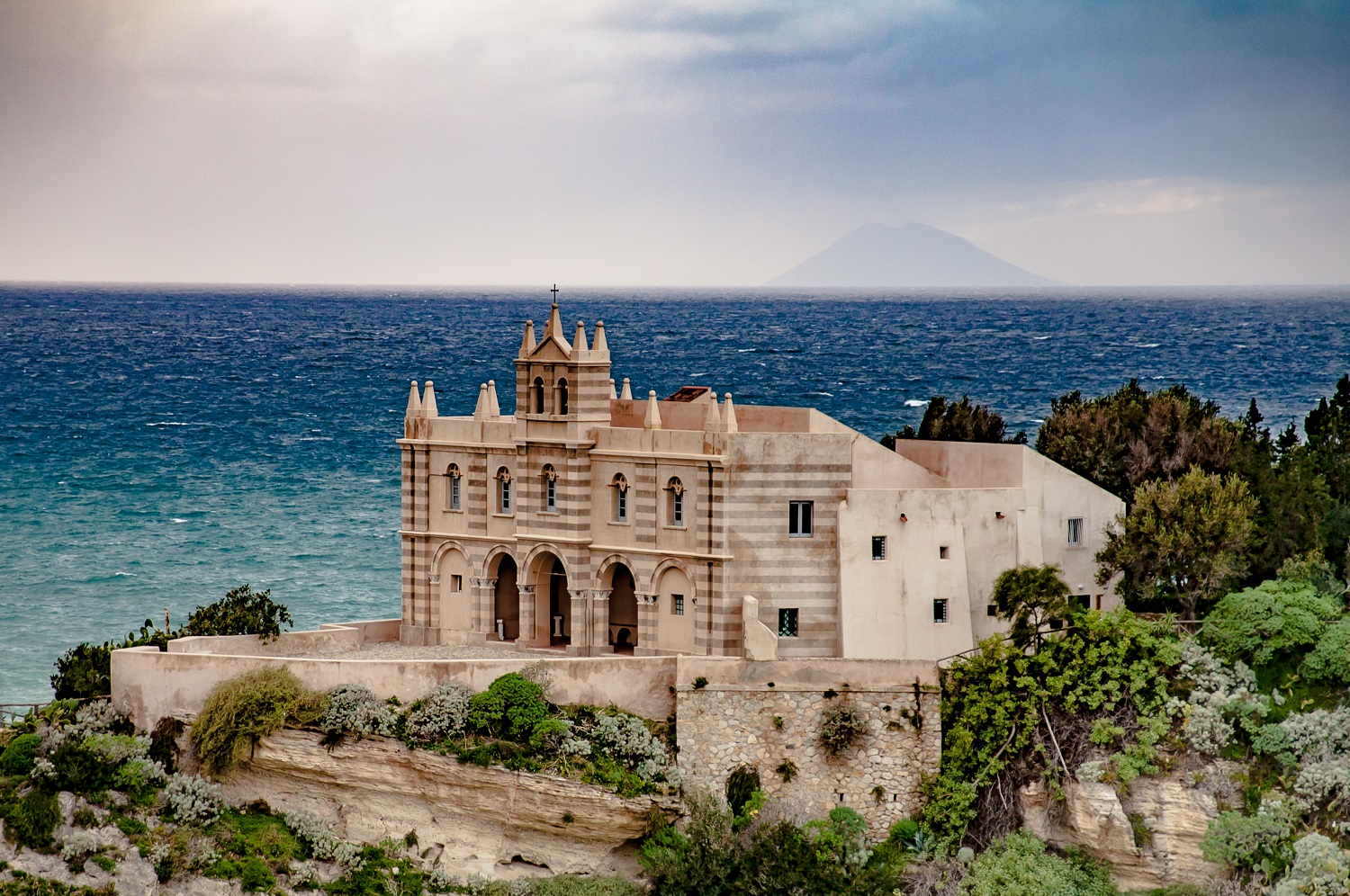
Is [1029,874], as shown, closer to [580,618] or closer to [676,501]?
[676,501]

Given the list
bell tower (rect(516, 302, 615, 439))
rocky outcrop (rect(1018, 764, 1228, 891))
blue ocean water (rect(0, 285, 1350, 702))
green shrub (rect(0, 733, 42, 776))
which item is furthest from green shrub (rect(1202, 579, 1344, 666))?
blue ocean water (rect(0, 285, 1350, 702))

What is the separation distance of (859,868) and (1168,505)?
15.8m

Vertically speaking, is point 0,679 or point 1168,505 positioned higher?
point 1168,505

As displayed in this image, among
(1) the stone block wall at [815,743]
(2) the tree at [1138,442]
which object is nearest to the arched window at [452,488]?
(1) the stone block wall at [815,743]

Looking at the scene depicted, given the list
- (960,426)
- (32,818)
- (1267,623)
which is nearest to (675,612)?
(1267,623)

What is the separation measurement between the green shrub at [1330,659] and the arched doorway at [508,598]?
84.2ft

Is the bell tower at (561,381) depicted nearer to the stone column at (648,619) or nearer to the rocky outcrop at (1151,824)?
the stone column at (648,619)

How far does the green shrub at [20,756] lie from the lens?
55844 millimetres

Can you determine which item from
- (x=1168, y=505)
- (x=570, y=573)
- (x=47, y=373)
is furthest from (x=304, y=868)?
(x=47, y=373)

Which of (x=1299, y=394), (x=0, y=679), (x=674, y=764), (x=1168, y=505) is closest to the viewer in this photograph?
(x=674, y=764)

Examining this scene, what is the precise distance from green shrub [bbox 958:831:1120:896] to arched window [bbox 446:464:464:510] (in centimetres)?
2166

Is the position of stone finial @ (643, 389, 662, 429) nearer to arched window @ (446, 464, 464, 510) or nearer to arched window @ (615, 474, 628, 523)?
arched window @ (615, 474, 628, 523)

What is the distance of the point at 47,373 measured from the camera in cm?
17362

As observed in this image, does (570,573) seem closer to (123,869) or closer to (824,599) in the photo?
(824,599)
